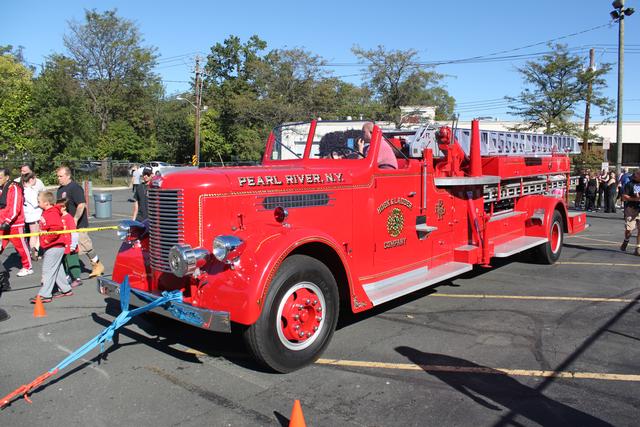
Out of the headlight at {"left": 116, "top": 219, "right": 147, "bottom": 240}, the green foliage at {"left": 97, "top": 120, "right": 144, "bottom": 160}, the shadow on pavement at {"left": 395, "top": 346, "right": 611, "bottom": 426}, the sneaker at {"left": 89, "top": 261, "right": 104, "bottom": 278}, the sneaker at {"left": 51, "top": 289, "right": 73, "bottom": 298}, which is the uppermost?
the green foliage at {"left": 97, "top": 120, "right": 144, "bottom": 160}

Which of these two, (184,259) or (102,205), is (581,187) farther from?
(184,259)

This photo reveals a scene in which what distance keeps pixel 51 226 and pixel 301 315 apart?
3.86 m

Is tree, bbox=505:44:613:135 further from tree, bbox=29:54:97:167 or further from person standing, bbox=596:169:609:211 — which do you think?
tree, bbox=29:54:97:167

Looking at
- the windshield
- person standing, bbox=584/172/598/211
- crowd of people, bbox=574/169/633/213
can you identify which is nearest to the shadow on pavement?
the windshield

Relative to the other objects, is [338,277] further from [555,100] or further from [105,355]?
[555,100]

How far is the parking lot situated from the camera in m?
3.52

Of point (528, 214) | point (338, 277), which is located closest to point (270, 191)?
point (338, 277)

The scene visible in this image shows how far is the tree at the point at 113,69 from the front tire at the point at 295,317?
169 ft

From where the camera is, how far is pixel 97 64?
4978 centimetres

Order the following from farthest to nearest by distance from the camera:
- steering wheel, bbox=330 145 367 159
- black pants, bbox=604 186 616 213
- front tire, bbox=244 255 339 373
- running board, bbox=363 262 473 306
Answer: black pants, bbox=604 186 616 213 < steering wheel, bbox=330 145 367 159 < running board, bbox=363 262 473 306 < front tire, bbox=244 255 339 373

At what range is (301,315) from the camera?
14.0ft

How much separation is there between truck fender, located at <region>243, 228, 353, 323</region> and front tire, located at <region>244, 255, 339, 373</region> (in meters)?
0.11

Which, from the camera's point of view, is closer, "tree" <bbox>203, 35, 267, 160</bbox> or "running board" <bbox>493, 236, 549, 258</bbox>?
"running board" <bbox>493, 236, 549, 258</bbox>

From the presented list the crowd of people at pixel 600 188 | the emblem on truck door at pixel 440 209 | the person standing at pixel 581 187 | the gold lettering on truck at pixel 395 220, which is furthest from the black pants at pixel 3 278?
the person standing at pixel 581 187
